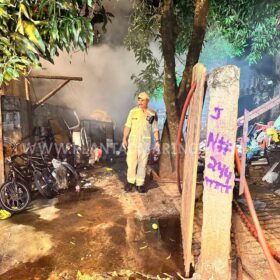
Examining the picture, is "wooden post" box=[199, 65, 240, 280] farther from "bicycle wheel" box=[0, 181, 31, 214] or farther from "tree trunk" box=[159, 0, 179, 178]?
"tree trunk" box=[159, 0, 179, 178]

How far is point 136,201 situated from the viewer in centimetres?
644

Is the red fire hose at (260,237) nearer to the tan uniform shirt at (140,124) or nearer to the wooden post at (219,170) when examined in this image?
the wooden post at (219,170)

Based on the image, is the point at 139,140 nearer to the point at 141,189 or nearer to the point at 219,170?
the point at 141,189

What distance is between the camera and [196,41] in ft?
23.9

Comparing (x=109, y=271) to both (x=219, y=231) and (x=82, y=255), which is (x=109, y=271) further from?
(x=219, y=231)

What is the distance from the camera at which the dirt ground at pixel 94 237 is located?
3801mm

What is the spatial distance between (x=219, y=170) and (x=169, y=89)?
473cm

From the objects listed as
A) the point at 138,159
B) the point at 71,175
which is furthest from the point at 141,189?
the point at 71,175

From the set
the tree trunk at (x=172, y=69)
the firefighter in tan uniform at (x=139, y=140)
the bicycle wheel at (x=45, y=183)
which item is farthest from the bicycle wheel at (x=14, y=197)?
the tree trunk at (x=172, y=69)

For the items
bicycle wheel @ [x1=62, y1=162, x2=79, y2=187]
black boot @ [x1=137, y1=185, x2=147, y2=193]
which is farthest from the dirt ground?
bicycle wheel @ [x1=62, y1=162, x2=79, y2=187]

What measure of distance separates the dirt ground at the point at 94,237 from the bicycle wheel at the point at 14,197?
7.3 inches

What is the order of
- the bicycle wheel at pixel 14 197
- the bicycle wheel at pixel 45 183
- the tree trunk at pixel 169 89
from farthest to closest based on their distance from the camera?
1. the tree trunk at pixel 169 89
2. the bicycle wheel at pixel 45 183
3. the bicycle wheel at pixel 14 197

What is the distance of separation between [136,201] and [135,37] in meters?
5.27

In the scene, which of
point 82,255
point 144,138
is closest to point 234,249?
point 82,255
